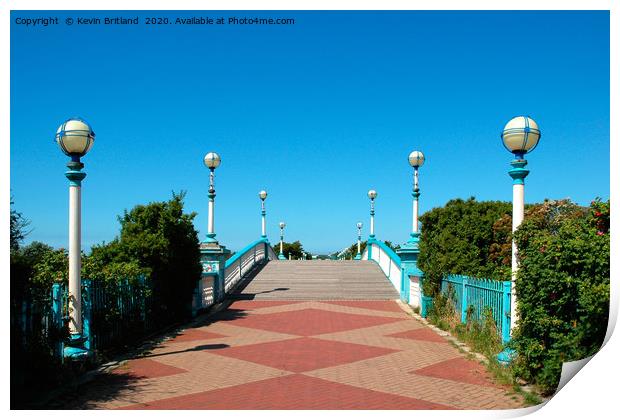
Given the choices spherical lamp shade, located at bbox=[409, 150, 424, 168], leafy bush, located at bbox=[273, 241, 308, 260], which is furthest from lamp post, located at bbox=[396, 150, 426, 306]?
leafy bush, located at bbox=[273, 241, 308, 260]

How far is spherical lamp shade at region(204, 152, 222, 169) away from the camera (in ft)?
53.2

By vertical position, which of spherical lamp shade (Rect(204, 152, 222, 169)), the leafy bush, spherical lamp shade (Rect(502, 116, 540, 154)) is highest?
spherical lamp shade (Rect(204, 152, 222, 169))

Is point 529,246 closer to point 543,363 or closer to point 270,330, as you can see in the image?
point 543,363

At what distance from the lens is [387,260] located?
20766mm

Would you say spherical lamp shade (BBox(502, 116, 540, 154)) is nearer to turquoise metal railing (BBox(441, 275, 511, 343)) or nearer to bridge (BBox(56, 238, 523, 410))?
turquoise metal railing (BBox(441, 275, 511, 343))

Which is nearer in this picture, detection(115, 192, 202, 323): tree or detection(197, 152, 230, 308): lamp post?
detection(115, 192, 202, 323): tree

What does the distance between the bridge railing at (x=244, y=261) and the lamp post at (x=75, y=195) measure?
1007 centimetres

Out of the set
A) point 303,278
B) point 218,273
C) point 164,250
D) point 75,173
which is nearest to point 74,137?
point 75,173

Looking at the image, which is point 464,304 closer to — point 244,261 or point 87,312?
point 87,312

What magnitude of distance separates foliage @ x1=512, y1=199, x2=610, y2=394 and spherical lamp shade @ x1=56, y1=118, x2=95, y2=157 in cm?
586

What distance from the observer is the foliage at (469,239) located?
11.2 metres

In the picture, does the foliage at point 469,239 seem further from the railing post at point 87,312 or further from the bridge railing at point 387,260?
the railing post at point 87,312
